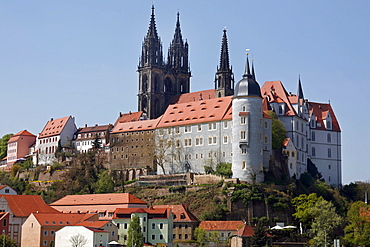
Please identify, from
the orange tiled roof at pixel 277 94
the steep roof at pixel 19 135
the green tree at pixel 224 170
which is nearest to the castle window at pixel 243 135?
the green tree at pixel 224 170

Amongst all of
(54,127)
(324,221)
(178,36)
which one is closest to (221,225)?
(324,221)

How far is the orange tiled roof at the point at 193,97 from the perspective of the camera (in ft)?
463

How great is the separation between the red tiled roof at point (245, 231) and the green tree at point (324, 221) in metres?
7.89

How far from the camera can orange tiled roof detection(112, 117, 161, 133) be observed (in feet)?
424

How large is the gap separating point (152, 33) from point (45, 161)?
102 feet

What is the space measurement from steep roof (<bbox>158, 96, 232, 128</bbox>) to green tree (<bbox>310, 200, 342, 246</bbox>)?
75.3ft

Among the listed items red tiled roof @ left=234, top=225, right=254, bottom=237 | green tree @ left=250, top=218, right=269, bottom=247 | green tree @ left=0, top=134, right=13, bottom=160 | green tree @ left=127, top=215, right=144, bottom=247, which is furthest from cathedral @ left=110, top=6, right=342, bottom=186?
green tree @ left=0, top=134, right=13, bottom=160

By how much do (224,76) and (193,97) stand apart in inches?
265

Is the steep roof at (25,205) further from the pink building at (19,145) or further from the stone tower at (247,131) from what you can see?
the pink building at (19,145)

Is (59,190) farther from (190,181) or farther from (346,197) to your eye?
(346,197)

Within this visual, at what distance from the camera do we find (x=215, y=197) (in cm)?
10431

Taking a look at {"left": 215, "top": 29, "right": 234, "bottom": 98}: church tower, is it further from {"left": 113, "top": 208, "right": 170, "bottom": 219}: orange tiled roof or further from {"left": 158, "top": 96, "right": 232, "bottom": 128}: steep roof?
{"left": 113, "top": 208, "right": 170, "bottom": 219}: orange tiled roof

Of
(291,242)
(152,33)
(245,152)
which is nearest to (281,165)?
(245,152)

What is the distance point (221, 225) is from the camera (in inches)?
3725
